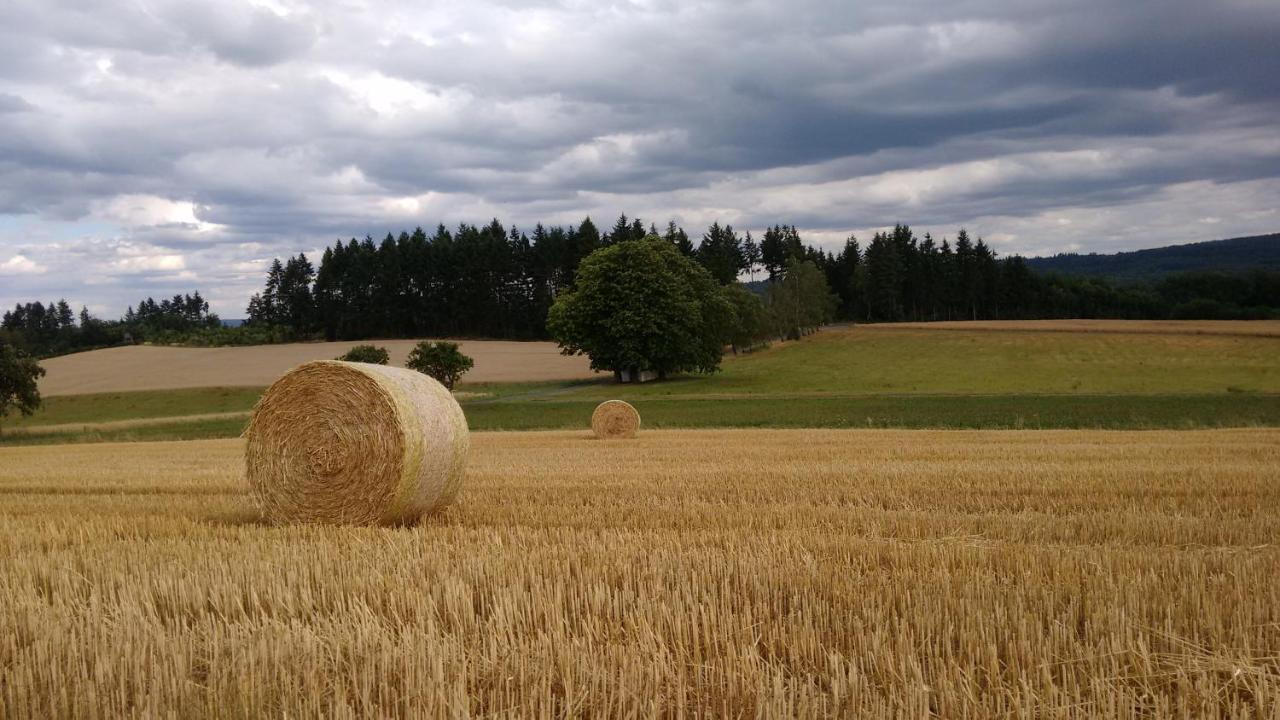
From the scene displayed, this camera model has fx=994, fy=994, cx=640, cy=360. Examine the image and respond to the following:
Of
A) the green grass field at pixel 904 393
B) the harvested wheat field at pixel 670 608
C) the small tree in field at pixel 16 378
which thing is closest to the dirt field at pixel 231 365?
the green grass field at pixel 904 393

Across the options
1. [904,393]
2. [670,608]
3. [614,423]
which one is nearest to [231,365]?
[904,393]

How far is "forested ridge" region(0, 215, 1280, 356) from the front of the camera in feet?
362

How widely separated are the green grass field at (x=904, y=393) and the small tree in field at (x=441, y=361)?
2.98 meters

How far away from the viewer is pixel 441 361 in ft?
205

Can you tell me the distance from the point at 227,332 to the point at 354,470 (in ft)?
367

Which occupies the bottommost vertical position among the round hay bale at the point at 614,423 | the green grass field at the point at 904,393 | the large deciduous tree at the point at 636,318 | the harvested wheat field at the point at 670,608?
the green grass field at the point at 904,393

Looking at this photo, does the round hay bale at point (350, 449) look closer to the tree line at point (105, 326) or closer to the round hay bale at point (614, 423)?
the round hay bale at point (614, 423)

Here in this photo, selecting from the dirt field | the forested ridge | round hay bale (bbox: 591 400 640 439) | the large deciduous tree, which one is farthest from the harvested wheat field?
the forested ridge

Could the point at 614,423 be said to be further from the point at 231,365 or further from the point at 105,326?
the point at 105,326

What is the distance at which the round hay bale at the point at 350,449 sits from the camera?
391 inches

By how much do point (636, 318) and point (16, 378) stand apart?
35.1 metres

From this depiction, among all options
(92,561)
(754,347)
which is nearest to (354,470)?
(92,561)

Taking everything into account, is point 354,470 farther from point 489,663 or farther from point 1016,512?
point 1016,512

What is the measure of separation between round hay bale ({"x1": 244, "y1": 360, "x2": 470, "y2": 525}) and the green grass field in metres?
24.6
